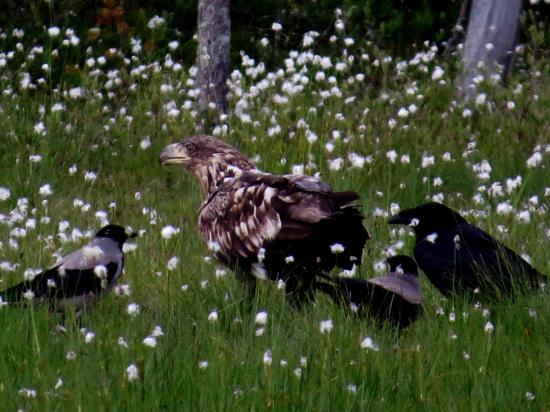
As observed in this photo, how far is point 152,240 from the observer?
810 cm

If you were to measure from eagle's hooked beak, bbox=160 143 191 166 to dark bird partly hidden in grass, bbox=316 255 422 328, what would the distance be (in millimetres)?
1999

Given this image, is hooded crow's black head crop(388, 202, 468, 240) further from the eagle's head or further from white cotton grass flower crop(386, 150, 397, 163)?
white cotton grass flower crop(386, 150, 397, 163)

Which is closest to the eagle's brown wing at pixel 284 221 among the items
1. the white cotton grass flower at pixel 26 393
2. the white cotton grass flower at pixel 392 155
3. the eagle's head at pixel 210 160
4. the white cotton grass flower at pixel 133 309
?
the eagle's head at pixel 210 160

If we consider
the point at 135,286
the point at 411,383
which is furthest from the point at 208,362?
the point at 135,286

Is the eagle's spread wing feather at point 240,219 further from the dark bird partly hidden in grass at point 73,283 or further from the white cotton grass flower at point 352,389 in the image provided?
the white cotton grass flower at point 352,389

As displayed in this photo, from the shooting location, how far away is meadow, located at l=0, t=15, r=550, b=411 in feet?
16.5

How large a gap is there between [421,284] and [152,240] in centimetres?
208

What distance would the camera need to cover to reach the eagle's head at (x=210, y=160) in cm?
759

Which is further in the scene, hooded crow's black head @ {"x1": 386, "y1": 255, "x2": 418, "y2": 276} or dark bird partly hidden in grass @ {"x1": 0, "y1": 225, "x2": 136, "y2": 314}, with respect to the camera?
hooded crow's black head @ {"x1": 386, "y1": 255, "x2": 418, "y2": 276}

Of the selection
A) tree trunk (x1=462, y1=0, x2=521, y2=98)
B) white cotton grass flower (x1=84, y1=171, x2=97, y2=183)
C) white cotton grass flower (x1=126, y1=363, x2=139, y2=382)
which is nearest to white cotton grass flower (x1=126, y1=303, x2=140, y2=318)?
white cotton grass flower (x1=126, y1=363, x2=139, y2=382)

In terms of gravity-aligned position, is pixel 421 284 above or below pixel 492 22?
below

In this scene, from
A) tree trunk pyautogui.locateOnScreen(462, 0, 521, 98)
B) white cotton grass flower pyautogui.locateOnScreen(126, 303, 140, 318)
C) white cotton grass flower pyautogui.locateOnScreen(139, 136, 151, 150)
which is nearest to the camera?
white cotton grass flower pyautogui.locateOnScreen(126, 303, 140, 318)

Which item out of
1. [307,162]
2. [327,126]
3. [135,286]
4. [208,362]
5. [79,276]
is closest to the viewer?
[208,362]

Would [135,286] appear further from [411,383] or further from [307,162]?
[307,162]
